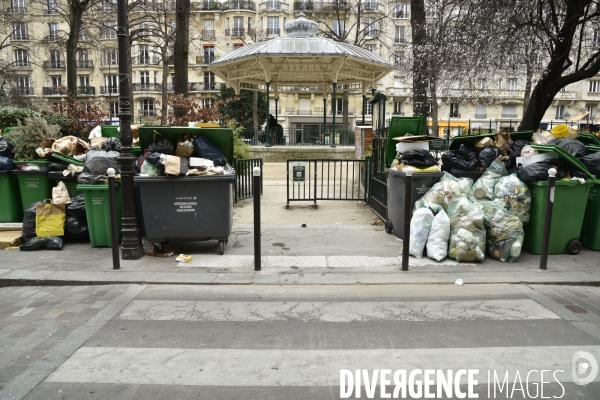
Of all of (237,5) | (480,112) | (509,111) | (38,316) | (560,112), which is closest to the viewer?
(38,316)

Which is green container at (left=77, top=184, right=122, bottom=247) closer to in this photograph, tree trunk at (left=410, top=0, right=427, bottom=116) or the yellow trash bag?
the yellow trash bag

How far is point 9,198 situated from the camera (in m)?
7.77

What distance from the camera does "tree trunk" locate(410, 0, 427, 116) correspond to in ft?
46.9

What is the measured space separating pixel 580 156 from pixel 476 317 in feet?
13.6

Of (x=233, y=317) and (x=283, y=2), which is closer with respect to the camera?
(x=233, y=317)

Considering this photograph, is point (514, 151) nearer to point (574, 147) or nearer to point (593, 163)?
point (574, 147)

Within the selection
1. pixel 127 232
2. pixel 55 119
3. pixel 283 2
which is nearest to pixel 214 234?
pixel 127 232

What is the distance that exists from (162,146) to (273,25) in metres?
54.0

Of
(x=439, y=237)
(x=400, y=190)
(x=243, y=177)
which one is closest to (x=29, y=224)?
(x=243, y=177)

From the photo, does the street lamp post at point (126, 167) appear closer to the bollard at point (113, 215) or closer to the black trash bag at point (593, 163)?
the bollard at point (113, 215)

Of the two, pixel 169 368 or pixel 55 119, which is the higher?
pixel 55 119

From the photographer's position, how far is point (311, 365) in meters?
3.72

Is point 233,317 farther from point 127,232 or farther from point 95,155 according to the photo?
point 95,155

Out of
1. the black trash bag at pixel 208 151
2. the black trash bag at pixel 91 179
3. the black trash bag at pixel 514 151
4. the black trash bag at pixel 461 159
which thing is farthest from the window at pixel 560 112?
the black trash bag at pixel 91 179
